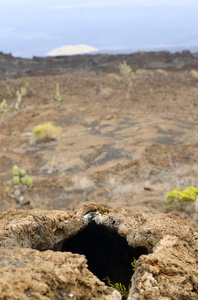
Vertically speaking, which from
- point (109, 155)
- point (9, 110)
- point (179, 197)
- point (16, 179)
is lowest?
point (109, 155)

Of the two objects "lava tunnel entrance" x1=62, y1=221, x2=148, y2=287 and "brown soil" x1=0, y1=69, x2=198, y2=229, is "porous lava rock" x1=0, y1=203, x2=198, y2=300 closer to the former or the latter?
"lava tunnel entrance" x1=62, y1=221, x2=148, y2=287

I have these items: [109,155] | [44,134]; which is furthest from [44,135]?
[109,155]

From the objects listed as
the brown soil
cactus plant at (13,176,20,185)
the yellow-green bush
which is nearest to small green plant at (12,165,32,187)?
cactus plant at (13,176,20,185)

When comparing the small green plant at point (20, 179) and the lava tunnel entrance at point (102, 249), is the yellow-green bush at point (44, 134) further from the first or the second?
the lava tunnel entrance at point (102, 249)

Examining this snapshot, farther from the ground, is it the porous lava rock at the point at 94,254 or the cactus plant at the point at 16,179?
the porous lava rock at the point at 94,254

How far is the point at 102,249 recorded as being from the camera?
2580 mm

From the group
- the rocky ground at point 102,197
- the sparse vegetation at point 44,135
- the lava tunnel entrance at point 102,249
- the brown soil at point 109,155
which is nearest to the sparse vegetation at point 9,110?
the brown soil at point 109,155

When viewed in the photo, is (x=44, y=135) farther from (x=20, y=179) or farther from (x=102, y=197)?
(x=102, y=197)

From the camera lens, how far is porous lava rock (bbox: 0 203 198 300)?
1602mm

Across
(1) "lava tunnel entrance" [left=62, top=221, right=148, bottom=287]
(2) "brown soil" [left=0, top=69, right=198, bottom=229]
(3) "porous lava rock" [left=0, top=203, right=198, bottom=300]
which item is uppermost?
(3) "porous lava rock" [left=0, top=203, right=198, bottom=300]

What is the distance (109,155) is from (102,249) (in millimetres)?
12268

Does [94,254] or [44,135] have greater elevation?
[94,254]

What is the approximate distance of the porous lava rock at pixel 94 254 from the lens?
1602mm

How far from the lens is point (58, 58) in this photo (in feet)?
214
